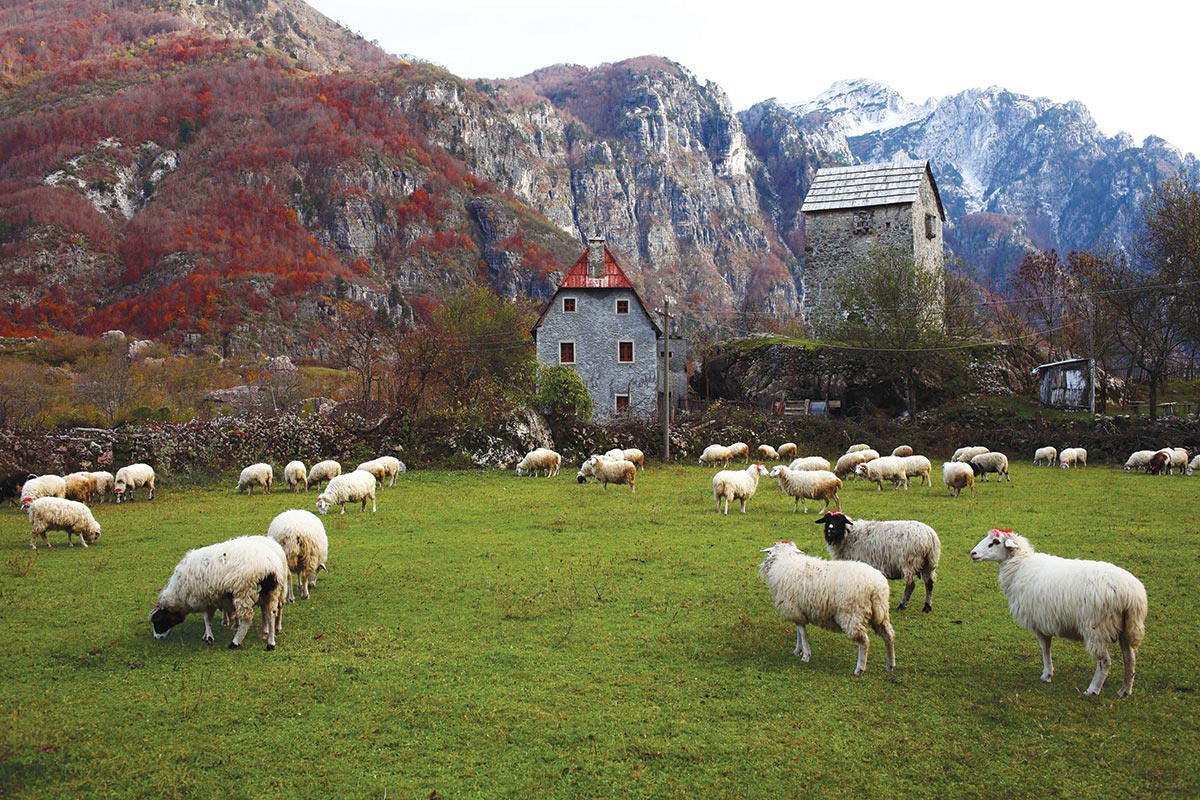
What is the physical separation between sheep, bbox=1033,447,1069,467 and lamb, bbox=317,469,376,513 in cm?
2740

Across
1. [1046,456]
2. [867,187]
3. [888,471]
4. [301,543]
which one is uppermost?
[867,187]

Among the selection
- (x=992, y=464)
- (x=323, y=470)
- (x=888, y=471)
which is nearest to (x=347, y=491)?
(x=323, y=470)

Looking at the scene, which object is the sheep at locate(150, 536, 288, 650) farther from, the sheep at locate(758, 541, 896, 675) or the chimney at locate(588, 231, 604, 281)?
→ the chimney at locate(588, 231, 604, 281)

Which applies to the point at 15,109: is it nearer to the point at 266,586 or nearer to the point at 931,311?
the point at 931,311

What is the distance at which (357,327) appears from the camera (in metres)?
45.5

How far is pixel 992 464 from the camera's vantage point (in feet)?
91.7

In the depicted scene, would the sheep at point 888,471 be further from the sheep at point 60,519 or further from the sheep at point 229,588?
the sheep at point 60,519

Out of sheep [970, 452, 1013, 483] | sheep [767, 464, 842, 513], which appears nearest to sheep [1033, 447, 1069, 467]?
sheep [970, 452, 1013, 483]

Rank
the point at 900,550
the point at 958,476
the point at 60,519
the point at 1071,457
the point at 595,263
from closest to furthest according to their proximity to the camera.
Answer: the point at 900,550
the point at 60,519
the point at 958,476
the point at 1071,457
the point at 595,263

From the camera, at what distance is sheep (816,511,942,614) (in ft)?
36.8

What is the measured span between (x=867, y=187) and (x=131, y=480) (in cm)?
4614

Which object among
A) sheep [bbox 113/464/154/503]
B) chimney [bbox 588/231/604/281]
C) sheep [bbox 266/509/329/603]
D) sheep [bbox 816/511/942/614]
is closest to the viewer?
sheep [bbox 816/511/942/614]

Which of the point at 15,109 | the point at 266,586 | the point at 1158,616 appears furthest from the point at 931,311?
the point at 15,109

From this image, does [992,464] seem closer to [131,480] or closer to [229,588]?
[229,588]
